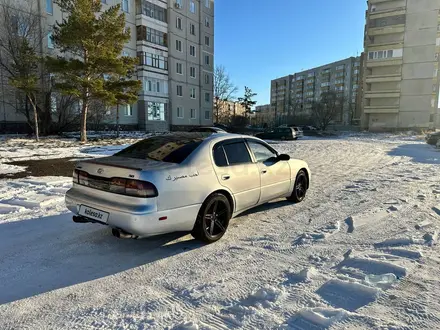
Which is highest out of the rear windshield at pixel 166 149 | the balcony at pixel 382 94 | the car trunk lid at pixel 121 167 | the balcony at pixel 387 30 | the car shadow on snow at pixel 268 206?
the balcony at pixel 387 30

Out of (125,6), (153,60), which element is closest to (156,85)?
(153,60)

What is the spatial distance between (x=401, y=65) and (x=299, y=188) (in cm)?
5920

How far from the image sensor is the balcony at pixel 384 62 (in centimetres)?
5397

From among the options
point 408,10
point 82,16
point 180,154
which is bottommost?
point 180,154

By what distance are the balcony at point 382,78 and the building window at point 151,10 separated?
124ft

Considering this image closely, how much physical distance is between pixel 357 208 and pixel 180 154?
149 inches

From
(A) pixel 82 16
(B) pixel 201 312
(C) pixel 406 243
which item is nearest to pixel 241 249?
(B) pixel 201 312

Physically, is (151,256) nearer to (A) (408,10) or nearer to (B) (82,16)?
(B) (82,16)

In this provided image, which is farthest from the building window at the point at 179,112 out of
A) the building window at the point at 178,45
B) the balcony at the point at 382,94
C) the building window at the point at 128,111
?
the balcony at the point at 382,94

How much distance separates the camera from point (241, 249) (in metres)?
4.11

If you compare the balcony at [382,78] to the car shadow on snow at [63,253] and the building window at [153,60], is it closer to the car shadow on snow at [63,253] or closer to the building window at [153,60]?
the building window at [153,60]

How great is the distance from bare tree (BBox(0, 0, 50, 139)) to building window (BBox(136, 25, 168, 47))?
11933 mm

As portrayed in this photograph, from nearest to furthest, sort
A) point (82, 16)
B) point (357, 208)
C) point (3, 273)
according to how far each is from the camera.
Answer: point (3, 273)
point (357, 208)
point (82, 16)

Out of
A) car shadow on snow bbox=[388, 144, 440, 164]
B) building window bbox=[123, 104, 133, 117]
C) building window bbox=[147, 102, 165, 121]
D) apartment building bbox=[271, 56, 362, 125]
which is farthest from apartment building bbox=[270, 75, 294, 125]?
car shadow on snow bbox=[388, 144, 440, 164]
